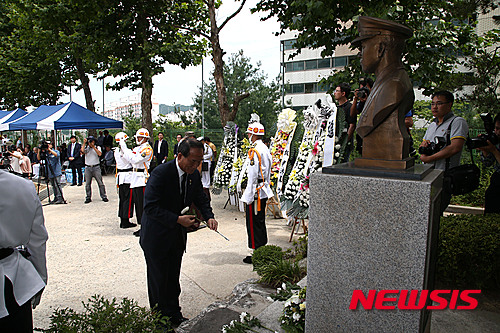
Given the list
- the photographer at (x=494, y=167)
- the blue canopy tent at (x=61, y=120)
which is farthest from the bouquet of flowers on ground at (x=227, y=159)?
the blue canopy tent at (x=61, y=120)

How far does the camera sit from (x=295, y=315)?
9.83ft

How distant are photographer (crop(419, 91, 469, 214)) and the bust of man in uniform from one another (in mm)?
1515

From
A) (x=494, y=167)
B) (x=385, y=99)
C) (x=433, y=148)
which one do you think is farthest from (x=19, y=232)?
(x=494, y=167)

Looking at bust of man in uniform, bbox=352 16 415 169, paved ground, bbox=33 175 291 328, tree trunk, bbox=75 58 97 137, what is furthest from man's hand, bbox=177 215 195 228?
tree trunk, bbox=75 58 97 137

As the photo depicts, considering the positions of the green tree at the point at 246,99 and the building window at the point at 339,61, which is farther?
the building window at the point at 339,61

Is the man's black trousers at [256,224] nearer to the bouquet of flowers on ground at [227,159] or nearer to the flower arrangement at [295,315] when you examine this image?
the flower arrangement at [295,315]

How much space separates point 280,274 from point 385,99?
2.60m

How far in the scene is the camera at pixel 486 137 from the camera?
4184 mm

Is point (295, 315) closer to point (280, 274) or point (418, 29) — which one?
point (280, 274)

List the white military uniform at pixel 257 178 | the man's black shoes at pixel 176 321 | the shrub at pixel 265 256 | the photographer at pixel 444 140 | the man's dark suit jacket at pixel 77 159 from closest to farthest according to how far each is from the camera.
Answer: the man's black shoes at pixel 176 321 → the photographer at pixel 444 140 → the shrub at pixel 265 256 → the white military uniform at pixel 257 178 → the man's dark suit jacket at pixel 77 159

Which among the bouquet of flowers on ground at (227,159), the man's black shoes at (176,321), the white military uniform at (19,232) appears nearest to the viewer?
the white military uniform at (19,232)

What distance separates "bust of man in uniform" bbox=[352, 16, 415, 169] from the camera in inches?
109

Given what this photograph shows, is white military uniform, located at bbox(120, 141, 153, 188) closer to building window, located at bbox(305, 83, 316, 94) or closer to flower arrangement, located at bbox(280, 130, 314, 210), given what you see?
flower arrangement, located at bbox(280, 130, 314, 210)

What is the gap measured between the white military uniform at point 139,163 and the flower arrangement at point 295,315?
17.3 ft
